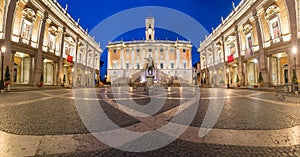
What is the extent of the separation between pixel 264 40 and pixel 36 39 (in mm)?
32782

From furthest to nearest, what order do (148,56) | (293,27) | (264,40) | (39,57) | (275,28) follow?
(148,56), (39,57), (264,40), (275,28), (293,27)

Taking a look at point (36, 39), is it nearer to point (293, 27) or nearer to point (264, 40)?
point (293, 27)

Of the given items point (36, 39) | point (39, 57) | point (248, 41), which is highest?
point (248, 41)

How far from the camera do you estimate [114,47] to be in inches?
2020

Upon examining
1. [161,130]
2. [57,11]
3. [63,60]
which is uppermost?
[57,11]

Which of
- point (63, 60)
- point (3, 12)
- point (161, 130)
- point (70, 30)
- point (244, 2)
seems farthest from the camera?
point (70, 30)

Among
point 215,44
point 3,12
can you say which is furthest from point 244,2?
point 3,12

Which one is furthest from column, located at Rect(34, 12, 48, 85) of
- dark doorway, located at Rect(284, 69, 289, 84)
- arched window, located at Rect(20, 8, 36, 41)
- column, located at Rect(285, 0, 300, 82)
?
dark doorway, located at Rect(284, 69, 289, 84)

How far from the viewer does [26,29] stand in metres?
18.5

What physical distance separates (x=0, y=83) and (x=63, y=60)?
1417 centimetres

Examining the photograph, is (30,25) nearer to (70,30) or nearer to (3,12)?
(3,12)

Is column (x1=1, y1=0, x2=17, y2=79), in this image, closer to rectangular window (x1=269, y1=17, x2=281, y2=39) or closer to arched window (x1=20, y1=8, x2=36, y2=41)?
arched window (x1=20, y1=8, x2=36, y2=41)

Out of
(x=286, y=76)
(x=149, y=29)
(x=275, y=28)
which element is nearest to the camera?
(x=275, y=28)

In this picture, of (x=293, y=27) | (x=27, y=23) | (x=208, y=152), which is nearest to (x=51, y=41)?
(x=27, y=23)
